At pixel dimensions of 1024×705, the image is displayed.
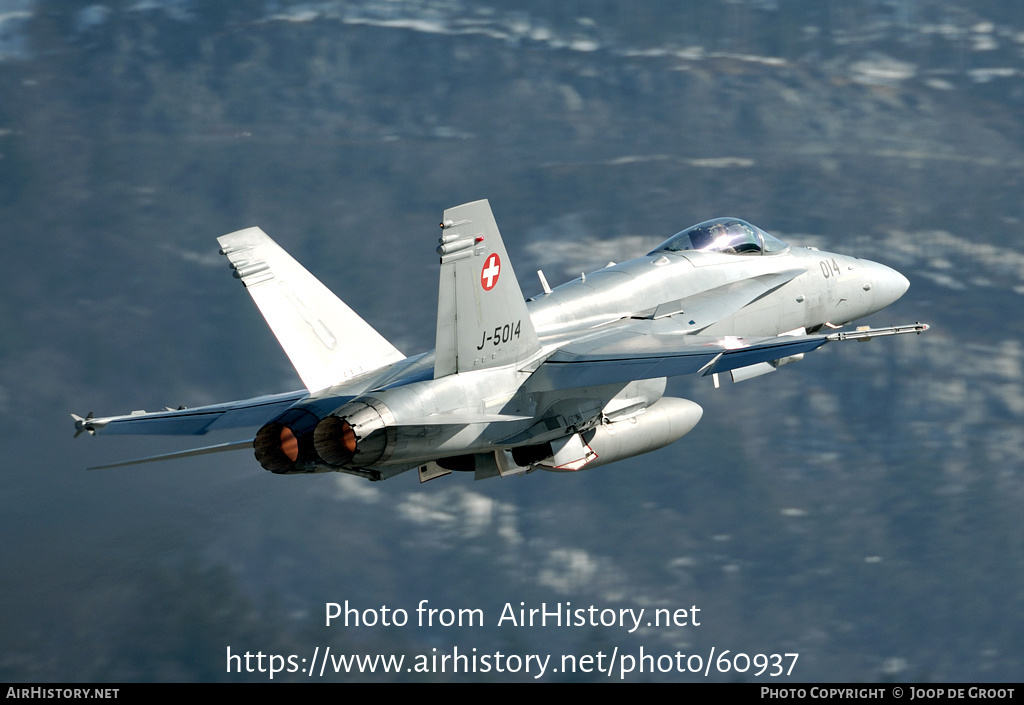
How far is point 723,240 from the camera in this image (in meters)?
21.4

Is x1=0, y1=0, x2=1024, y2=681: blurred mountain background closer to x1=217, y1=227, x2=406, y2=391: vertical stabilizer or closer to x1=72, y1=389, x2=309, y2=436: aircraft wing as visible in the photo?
x1=72, y1=389, x2=309, y2=436: aircraft wing

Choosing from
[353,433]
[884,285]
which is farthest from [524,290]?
[353,433]

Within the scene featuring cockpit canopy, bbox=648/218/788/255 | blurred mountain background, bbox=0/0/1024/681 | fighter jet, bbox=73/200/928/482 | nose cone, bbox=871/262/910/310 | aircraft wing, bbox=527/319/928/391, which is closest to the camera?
fighter jet, bbox=73/200/928/482

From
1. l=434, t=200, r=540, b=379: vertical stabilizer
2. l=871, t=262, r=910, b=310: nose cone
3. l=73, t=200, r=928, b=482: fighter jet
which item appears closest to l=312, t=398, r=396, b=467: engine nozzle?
l=73, t=200, r=928, b=482: fighter jet

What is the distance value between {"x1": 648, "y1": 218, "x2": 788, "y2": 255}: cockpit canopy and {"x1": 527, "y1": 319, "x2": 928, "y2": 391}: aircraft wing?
2.92 metres

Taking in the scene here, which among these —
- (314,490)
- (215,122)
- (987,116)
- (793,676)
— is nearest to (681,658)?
(793,676)

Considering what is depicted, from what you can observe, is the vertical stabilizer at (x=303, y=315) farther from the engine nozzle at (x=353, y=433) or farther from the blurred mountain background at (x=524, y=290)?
the blurred mountain background at (x=524, y=290)

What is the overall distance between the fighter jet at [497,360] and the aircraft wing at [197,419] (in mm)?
30

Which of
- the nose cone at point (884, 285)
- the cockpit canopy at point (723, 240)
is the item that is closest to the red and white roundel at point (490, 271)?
the cockpit canopy at point (723, 240)

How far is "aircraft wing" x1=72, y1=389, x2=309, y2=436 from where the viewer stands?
1750 cm

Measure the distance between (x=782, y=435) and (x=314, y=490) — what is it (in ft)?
100

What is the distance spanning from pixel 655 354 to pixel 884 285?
808 cm

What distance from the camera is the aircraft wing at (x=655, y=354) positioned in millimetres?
15906

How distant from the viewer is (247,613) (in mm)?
46750
